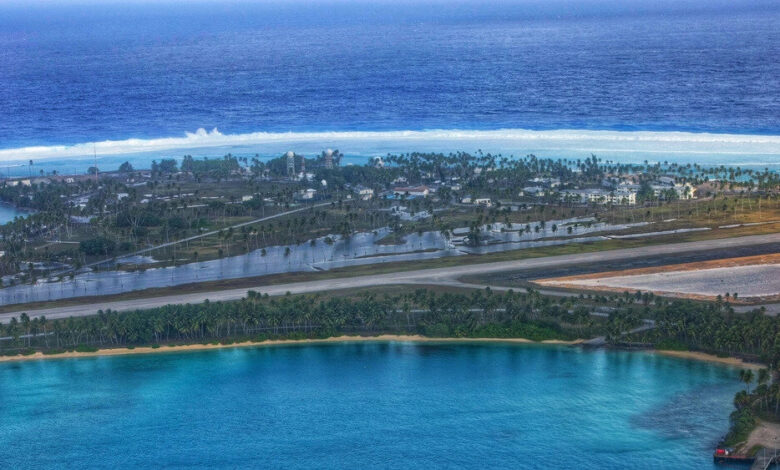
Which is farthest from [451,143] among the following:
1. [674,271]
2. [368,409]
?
[368,409]

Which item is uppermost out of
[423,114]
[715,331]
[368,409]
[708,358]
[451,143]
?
[423,114]

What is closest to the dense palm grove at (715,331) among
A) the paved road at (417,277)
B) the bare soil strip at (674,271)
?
the bare soil strip at (674,271)

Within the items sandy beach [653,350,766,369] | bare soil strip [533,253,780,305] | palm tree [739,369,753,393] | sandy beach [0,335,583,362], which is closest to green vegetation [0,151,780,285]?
bare soil strip [533,253,780,305]

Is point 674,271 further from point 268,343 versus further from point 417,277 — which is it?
point 268,343

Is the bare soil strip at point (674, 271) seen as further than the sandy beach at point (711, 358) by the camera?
Yes

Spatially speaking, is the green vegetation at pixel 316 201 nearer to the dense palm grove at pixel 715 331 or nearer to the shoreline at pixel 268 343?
the shoreline at pixel 268 343
